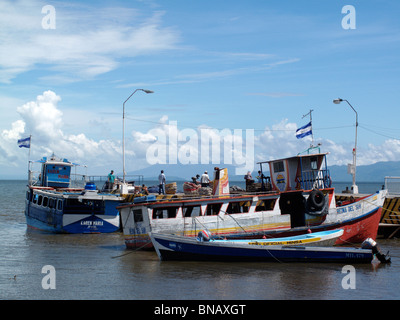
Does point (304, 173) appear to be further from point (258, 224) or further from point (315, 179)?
point (258, 224)

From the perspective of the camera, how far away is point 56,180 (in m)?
42.8

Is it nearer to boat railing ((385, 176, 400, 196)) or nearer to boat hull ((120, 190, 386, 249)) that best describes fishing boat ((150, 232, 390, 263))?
boat hull ((120, 190, 386, 249))

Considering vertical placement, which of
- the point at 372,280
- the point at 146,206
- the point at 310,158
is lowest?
the point at 372,280

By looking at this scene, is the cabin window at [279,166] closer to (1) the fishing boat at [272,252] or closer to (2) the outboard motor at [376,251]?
(1) the fishing boat at [272,252]

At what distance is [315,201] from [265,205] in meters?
2.79

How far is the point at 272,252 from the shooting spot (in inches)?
909

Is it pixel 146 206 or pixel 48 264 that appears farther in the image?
pixel 146 206

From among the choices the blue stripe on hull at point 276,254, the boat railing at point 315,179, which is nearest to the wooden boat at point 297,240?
the blue stripe on hull at point 276,254
